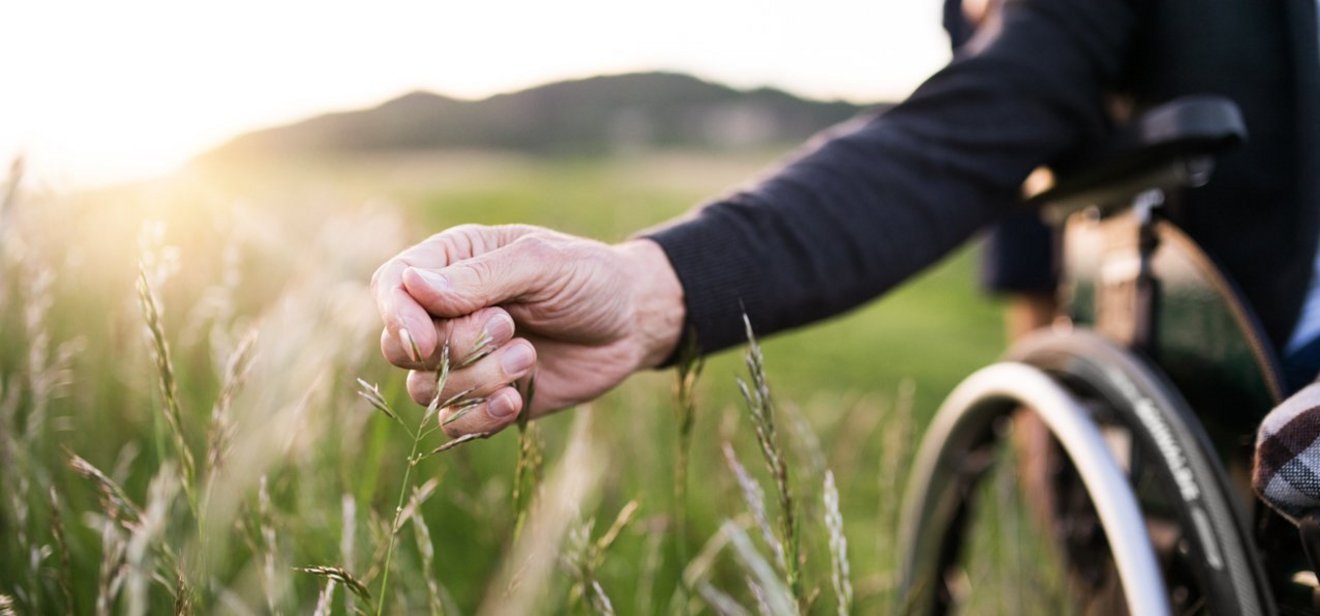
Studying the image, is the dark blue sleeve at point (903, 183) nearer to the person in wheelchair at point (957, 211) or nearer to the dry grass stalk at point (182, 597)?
the person in wheelchair at point (957, 211)

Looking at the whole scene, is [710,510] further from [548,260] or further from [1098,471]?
[548,260]

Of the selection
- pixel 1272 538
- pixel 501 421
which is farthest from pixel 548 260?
pixel 1272 538

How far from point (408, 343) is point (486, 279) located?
10 cm

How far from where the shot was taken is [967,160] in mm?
1301

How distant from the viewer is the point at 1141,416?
3.55 feet

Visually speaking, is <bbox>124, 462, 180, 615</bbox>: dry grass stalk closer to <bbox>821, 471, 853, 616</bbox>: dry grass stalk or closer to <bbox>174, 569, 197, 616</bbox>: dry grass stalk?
<bbox>174, 569, 197, 616</bbox>: dry grass stalk

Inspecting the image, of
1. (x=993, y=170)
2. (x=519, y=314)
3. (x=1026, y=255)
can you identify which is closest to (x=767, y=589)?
(x=519, y=314)

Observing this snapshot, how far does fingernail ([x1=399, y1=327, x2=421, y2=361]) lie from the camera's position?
2.38 feet

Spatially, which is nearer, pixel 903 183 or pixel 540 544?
pixel 540 544

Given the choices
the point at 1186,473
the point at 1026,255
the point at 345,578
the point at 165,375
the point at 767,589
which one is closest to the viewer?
the point at 345,578

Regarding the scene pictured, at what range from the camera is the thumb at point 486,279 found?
2.48 ft

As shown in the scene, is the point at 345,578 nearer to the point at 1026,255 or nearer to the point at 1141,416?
the point at 1141,416

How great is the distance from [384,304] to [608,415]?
142 centimetres

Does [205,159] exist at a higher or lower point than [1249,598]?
higher
